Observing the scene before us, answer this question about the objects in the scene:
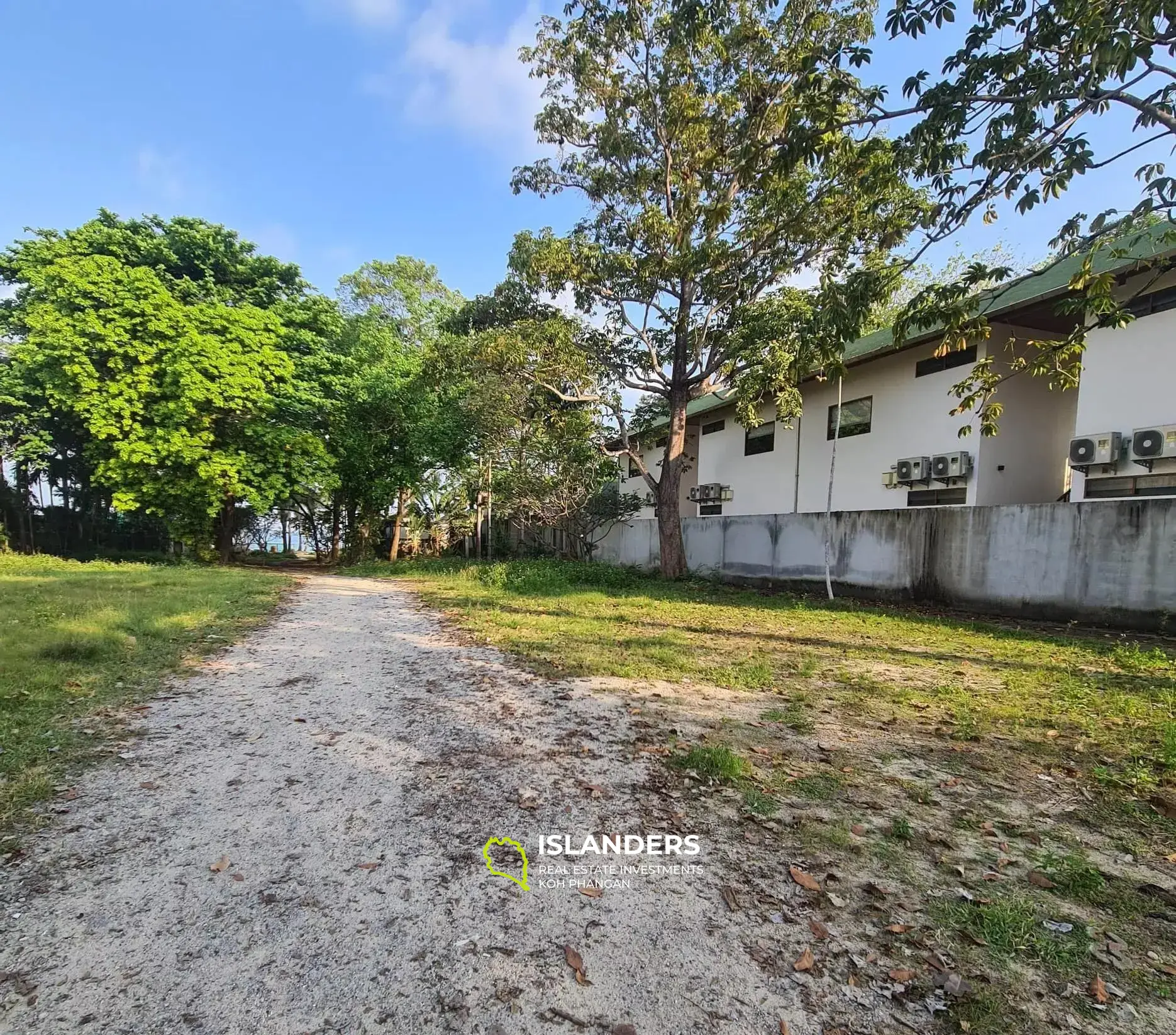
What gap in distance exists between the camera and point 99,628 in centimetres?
556

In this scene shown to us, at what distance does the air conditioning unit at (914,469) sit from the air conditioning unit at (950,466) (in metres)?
0.10

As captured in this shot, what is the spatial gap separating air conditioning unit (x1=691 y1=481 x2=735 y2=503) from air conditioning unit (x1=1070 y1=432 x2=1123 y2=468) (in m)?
8.45

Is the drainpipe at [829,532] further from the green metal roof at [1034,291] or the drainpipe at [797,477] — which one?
the drainpipe at [797,477]

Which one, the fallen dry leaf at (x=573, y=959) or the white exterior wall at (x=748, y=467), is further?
the white exterior wall at (x=748, y=467)

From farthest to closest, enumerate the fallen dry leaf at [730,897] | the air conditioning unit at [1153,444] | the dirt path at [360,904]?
the air conditioning unit at [1153,444] < the fallen dry leaf at [730,897] < the dirt path at [360,904]

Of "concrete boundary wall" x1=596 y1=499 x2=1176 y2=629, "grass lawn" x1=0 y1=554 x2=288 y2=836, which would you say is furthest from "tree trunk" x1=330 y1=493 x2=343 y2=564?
"concrete boundary wall" x1=596 y1=499 x2=1176 y2=629

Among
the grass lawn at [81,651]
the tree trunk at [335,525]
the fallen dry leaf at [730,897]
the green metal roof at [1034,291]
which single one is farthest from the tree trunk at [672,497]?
the tree trunk at [335,525]

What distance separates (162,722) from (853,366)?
1307 centimetres

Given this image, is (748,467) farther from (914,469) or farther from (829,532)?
(914,469)

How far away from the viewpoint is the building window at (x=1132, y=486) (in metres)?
7.68

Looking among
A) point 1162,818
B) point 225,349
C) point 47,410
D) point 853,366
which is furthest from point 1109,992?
point 47,410

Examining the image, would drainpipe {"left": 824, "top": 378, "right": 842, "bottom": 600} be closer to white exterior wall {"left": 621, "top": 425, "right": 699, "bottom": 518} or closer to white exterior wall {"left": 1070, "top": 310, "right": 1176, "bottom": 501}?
white exterior wall {"left": 1070, "top": 310, "right": 1176, "bottom": 501}

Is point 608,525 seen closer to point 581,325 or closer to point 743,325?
point 581,325

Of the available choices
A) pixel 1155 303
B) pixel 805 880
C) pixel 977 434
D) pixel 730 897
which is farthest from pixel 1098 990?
pixel 977 434
